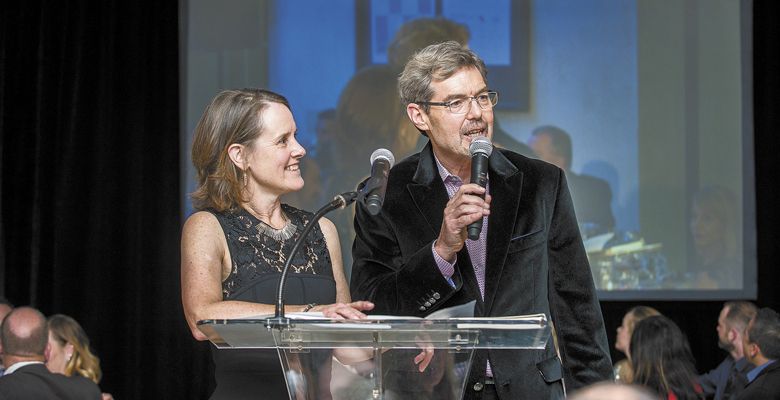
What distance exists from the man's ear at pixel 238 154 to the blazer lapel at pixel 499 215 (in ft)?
2.23

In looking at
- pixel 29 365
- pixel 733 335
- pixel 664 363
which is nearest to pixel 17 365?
pixel 29 365

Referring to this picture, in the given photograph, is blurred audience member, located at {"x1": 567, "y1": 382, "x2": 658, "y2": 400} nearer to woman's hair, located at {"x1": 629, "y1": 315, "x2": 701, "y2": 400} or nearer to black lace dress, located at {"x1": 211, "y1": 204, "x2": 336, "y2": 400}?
black lace dress, located at {"x1": 211, "y1": 204, "x2": 336, "y2": 400}

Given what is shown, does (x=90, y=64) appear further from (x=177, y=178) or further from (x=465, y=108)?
(x=465, y=108)

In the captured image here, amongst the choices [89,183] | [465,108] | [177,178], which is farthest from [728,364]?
[465,108]

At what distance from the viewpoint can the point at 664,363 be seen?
5.97m

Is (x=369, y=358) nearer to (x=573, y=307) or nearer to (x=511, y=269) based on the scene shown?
(x=511, y=269)

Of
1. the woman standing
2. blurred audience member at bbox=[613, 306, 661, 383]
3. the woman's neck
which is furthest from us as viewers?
blurred audience member at bbox=[613, 306, 661, 383]

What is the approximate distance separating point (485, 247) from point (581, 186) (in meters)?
4.99

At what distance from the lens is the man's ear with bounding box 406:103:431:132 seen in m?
2.94

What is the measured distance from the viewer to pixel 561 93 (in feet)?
25.3

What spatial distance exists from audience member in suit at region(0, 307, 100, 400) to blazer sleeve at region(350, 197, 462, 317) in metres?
2.13

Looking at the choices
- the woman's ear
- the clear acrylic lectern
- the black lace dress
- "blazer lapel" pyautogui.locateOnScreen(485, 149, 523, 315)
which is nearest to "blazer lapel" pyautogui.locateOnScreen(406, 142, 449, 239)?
"blazer lapel" pyautogui.locateOnScreen(485, 149, 523, 315)

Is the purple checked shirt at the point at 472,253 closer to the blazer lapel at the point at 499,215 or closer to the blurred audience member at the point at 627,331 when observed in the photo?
the blazer lapel at the point at 499,215

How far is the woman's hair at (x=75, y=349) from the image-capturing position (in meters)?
5.87
